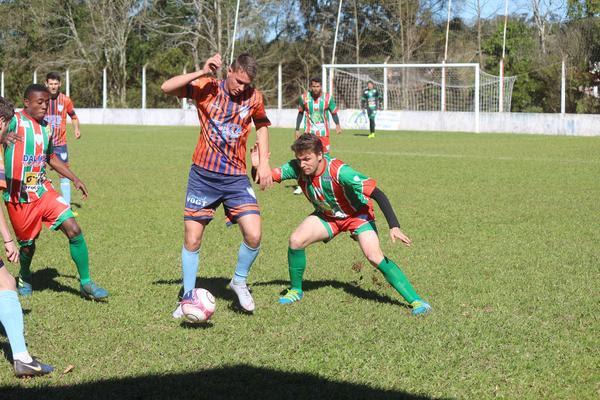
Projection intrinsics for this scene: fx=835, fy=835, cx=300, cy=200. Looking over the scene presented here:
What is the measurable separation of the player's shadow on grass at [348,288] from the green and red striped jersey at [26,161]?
76.4 inches

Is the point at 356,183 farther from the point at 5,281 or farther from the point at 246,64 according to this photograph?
the point at 5,281

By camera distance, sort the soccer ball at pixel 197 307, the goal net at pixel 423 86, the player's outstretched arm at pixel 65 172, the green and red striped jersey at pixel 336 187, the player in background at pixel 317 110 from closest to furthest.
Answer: the soccer ball at pixel 197 307, the green and red striped jersey at pixel 336 187, the player's outstretched arm at pixel 65 172, the player in background at pixel 317 110, the goal net at pixel 423 86

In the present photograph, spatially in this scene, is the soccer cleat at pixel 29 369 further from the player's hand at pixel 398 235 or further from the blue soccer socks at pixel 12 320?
the player's hand at pixel 398 235

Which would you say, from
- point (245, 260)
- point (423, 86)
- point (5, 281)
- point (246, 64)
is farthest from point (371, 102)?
point (5, 281)

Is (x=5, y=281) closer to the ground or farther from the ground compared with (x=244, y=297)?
farther from the ground

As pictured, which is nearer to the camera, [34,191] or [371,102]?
[34,191]

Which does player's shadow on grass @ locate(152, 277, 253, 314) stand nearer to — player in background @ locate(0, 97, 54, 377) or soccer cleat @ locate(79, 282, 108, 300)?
soccer cleat @ locate(79, 282, 108, 300)

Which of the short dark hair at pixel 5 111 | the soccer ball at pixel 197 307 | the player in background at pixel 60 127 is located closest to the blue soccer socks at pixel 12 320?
Result: the short dark hair at pixel 5 111

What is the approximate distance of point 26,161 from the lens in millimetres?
6406

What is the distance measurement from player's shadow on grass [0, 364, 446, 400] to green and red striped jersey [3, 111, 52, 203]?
2.11m

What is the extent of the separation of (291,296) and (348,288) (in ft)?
2.11

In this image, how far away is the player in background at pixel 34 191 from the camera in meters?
6.38

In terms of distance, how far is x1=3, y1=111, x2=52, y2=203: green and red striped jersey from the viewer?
6367 mm

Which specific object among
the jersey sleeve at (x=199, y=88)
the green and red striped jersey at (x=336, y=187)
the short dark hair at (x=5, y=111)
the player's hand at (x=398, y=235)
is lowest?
the player's hand at (x=398, y=235)
